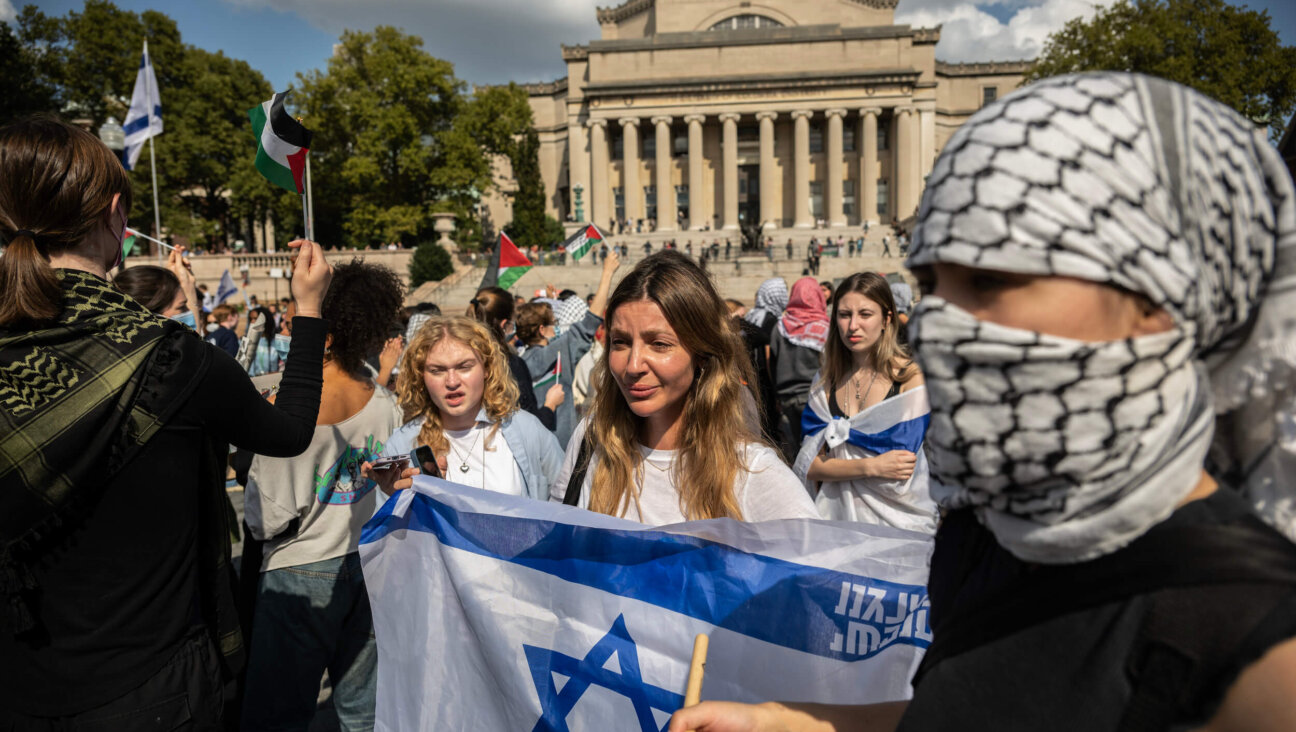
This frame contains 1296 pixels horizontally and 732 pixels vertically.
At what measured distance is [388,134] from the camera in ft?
159

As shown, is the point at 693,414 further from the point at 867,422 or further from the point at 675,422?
the point at 867,422

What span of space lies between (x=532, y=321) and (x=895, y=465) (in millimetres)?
4750

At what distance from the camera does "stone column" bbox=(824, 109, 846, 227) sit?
62844 mm

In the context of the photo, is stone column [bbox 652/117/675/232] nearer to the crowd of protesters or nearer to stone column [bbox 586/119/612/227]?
stone column [bbox 586/119/612/227]

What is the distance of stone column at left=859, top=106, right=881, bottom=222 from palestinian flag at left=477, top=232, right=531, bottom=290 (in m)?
53.0

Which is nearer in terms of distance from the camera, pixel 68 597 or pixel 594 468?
pixel 68 597

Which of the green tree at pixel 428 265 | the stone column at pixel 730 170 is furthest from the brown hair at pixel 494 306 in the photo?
the stone column at pixel 730 170

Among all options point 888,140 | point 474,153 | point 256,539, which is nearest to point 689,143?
point 888,140

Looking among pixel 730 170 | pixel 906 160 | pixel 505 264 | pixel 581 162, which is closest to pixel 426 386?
pixel 505 264

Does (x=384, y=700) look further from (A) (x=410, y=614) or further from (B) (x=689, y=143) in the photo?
(B) (x=689, y=143)

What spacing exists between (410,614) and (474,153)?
49596 millimetres

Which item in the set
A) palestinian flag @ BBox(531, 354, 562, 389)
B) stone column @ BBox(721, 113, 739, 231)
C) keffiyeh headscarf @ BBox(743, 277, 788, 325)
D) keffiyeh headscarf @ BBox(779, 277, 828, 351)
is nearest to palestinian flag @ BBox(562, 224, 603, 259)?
keffiyeh headscarf @ BBox(743, 277, 788, 325)

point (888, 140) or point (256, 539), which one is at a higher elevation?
point (888, 140)

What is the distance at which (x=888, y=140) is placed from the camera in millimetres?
66375
